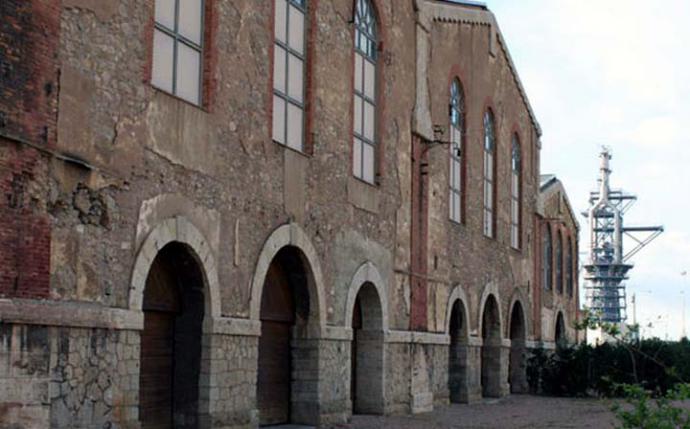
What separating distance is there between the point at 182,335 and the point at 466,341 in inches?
493

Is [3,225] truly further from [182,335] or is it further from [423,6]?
[423,6]

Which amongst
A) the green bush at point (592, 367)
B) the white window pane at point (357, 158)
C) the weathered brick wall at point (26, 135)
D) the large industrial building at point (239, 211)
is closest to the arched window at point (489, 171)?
the large industrial building at point (239, 211)

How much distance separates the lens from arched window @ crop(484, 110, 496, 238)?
28.4 m

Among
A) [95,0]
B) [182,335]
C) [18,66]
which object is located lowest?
[182,335]

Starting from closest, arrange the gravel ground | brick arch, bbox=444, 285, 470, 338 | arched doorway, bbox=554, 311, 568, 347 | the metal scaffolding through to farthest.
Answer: the gravel ground → brick arch, bbox=444, 285, 470, 338 → arched doorway, bbox=554, 311, 568, 347 → the metal scaffolding

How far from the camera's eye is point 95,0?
11852mm

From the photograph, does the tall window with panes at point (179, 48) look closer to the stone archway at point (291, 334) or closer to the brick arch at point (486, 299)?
the stone archway at point (291, 334)

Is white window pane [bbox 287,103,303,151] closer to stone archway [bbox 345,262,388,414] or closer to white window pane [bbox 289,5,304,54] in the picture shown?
white window pane [bbox 289,5,304,54]

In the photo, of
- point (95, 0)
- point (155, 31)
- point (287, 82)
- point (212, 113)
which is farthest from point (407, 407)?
point (95, 0)

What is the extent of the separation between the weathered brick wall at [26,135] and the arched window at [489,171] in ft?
60.6

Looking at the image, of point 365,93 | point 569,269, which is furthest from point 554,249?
point 365,93

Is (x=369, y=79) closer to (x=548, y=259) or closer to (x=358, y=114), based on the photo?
(x=358, y=114)

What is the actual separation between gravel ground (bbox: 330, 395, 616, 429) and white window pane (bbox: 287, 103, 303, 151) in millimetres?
4629

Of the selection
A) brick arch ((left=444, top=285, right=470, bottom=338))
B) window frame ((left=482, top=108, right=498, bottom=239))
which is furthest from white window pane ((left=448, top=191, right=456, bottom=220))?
window frame ((left=482, top=108, right=498, bottom=239))
